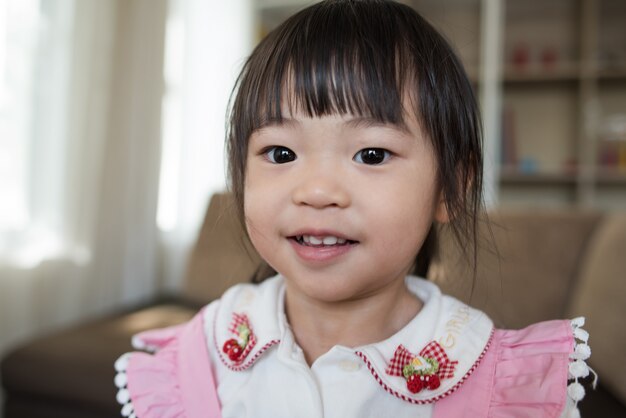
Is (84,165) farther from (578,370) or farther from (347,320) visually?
(578,370)

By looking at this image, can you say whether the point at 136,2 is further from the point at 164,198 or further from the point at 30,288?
the point at 30,288

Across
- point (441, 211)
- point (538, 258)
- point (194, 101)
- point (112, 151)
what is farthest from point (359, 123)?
point (194, 101)

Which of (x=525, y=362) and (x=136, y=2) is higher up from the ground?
(x=136, y=2)

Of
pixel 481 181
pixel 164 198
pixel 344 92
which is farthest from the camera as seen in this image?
pixel 164 198

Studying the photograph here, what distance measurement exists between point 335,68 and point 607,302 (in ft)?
2.86

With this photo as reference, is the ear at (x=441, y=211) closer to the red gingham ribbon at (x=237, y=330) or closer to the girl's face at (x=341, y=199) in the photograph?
the girl's face at (x=341, y=199)

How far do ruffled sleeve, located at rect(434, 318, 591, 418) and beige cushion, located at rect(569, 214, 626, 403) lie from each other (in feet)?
1.69

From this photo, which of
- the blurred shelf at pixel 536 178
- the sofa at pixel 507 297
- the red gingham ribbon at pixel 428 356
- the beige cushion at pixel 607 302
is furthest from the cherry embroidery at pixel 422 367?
the blurred shelf at pixel 536 178

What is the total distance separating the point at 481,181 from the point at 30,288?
1.82 metres

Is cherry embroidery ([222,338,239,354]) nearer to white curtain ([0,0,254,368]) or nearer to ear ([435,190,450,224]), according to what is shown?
ear ([435,190,450,224])

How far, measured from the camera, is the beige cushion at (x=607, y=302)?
3.35ft

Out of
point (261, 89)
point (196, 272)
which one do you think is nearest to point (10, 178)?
point (196, 272)

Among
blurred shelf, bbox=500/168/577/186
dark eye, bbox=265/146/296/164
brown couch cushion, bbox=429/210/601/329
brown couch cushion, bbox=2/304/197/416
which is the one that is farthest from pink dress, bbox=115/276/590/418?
blurred shelf, bbox=500/168/577/186

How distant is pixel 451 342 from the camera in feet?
2.03
